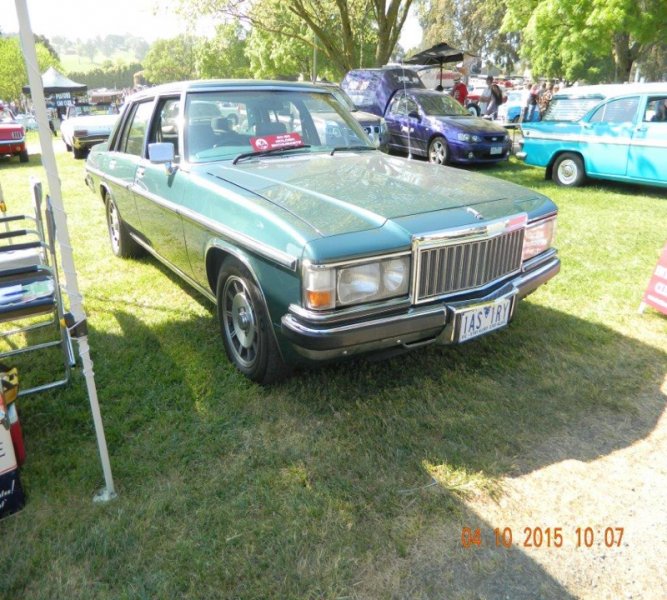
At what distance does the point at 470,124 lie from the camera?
10.8m

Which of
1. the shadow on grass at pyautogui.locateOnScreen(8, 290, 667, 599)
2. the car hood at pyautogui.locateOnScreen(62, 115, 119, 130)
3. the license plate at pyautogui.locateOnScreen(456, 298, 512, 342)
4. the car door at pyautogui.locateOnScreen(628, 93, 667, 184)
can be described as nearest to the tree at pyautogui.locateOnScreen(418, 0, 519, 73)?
the car hood at pyautogui.locateOnScreen(62, 115, 119, 130)

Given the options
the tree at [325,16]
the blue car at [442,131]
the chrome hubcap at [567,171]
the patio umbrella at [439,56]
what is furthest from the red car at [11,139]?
the chrome hubcap at [567,171]

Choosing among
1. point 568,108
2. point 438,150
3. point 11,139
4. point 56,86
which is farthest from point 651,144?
point 56,86

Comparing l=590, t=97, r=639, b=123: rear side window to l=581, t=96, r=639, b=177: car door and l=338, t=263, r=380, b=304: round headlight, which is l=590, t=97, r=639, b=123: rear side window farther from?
l=338, t=263, r=380, b=304: round headlight

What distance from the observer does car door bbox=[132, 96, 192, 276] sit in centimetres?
361

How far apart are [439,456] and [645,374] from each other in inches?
65.9

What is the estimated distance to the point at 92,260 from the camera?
555 cm

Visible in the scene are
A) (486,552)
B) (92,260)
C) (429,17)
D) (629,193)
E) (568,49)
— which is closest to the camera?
(486,552)

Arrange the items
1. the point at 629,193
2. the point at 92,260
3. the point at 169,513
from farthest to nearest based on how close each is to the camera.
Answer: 1. the point at 629,193
2. the point at 92,260
3. the point at 169,513

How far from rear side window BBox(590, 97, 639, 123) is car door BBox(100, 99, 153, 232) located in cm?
722

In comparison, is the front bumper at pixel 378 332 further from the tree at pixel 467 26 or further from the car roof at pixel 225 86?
the tree at pixel 467 26

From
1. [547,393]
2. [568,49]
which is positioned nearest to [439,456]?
[547,393]

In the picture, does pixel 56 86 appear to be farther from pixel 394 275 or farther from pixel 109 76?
pixel 109 76

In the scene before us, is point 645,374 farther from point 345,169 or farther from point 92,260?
point 92,260
